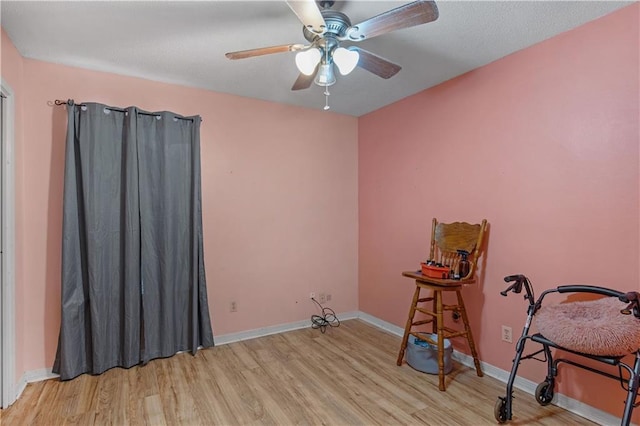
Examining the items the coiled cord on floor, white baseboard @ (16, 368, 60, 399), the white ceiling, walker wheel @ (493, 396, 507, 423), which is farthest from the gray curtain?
walker wheel @ (493, 396, 507, 423)

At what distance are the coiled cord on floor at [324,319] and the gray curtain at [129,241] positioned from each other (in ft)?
3.77

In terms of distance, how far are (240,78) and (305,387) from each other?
2.55 metres

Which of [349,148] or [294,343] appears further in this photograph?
[349,148]

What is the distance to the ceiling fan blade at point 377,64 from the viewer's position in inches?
75.0

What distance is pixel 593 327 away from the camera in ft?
5.50

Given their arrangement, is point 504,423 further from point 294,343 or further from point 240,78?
point 240,78

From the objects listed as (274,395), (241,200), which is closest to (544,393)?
(274,395)

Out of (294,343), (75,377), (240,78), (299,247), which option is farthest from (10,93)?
(294,343)

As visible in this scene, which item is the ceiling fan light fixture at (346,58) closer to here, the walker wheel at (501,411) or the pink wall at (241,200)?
the pink wall at (241,200)

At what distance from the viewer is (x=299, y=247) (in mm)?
3689

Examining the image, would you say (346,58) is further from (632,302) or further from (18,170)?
(18,170)

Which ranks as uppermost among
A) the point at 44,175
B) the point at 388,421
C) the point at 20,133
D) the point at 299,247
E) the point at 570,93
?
the point at 570,93

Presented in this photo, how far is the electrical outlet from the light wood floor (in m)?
0.33

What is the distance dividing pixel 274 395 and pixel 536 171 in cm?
241
